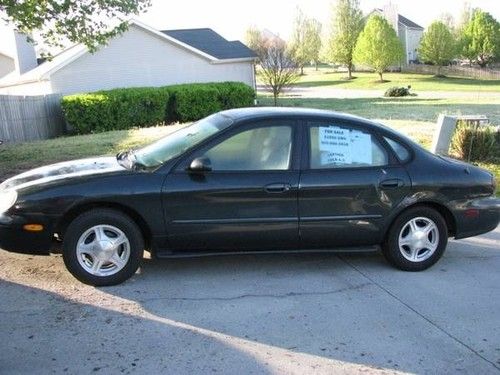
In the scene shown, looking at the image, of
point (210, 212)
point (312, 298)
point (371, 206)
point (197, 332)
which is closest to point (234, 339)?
point (197, 332)

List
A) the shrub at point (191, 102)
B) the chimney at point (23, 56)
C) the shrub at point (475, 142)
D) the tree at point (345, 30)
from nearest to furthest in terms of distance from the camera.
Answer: the shrub at point (475, 142) → the shrub at point (191, 102) → the chimney at point (23, 56) → the tree at point (345, 30)

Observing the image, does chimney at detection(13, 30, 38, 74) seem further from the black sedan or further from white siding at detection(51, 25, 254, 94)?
the black sedan

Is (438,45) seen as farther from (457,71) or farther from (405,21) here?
(405,21)

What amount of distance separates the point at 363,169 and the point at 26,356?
10.3 feet

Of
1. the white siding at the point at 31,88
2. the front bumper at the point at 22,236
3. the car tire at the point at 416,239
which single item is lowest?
the car tire at the point at 416,239

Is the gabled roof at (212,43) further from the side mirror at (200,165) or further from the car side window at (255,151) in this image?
the side mirror at (200,165)

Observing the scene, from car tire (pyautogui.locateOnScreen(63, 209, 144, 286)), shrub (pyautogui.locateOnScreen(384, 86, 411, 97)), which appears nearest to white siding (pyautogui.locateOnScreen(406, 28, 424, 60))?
shrub (pyautogui.locateOnScreen(384, 86, 411, 97))

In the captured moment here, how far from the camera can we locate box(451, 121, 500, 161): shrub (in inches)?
436

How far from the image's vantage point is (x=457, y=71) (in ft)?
215

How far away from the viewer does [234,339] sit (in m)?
4.03

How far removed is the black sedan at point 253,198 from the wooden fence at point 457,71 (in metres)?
60.0

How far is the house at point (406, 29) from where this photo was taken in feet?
257

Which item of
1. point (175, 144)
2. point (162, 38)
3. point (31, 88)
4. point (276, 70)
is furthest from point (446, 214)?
point (276, 70)

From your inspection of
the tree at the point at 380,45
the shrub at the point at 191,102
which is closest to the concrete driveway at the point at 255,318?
the shrub at the point at 191,102
